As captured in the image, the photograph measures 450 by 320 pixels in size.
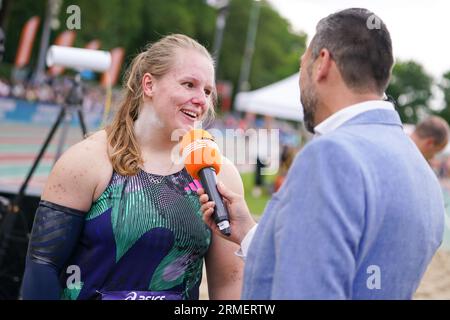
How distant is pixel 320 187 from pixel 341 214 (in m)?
0.07

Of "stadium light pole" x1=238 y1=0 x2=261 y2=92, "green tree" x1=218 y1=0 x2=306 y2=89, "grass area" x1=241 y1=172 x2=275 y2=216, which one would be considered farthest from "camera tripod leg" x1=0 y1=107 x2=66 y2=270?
"green tree" x1=218 y1=0 x2=306 y2=89

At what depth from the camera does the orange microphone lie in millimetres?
2039

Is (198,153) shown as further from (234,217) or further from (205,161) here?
(234,217)

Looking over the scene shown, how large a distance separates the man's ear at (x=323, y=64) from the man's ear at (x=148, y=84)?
1080mm

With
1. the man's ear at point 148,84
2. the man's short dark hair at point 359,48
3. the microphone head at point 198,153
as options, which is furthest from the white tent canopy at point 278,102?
the man's short dark hair at point 359,48

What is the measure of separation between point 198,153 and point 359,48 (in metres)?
0.84

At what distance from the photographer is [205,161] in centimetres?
220

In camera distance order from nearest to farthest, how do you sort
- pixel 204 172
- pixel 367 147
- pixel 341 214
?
pixel 341 214, pixel 367 147, pixel 204 172

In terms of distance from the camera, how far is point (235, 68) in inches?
2287

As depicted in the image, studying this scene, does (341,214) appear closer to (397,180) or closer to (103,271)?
(397,180)

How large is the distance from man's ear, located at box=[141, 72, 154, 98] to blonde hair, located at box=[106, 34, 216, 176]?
20 mm

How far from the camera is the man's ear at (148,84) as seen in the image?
2508mm

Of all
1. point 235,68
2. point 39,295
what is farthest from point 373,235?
point 235,68

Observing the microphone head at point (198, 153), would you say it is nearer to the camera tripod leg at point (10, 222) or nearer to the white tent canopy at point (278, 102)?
the camera tripod leg at point (10, 222)
